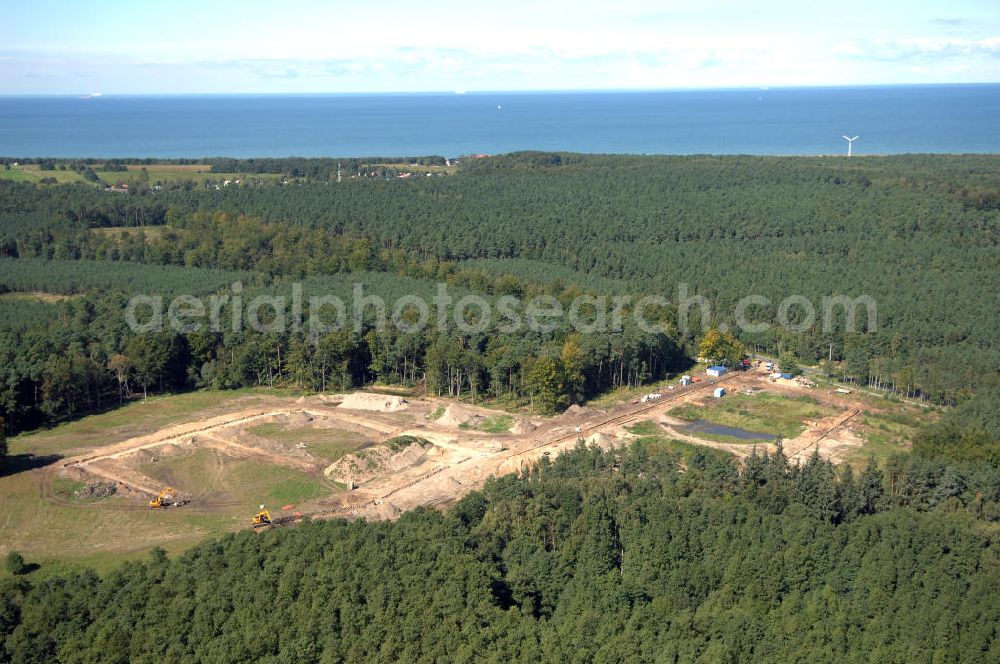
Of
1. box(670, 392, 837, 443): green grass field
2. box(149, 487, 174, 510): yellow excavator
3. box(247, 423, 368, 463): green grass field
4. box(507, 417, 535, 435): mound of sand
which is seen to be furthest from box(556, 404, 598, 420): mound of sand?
box(149, 487, 174, 510): yellow excavator

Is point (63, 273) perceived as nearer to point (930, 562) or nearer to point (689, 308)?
point (689, 308)

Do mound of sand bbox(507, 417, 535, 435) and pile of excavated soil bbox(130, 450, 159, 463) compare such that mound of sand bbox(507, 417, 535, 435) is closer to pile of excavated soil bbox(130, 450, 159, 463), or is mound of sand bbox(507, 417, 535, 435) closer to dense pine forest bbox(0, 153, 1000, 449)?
dense pine forest bbox(0, 153, 1000, 449)

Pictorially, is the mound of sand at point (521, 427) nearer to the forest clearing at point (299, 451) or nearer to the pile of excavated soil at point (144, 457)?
the forest clearing at point (299, 451)

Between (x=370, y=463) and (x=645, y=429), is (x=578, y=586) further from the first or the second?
(x=645, y=429)

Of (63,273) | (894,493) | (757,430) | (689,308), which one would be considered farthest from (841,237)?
(63,273)

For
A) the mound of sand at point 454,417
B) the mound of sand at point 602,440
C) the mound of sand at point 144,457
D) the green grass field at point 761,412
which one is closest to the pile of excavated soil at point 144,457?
the mound of sand at point 144,457

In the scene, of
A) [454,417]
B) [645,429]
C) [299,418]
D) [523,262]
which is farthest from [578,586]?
[523,262]
